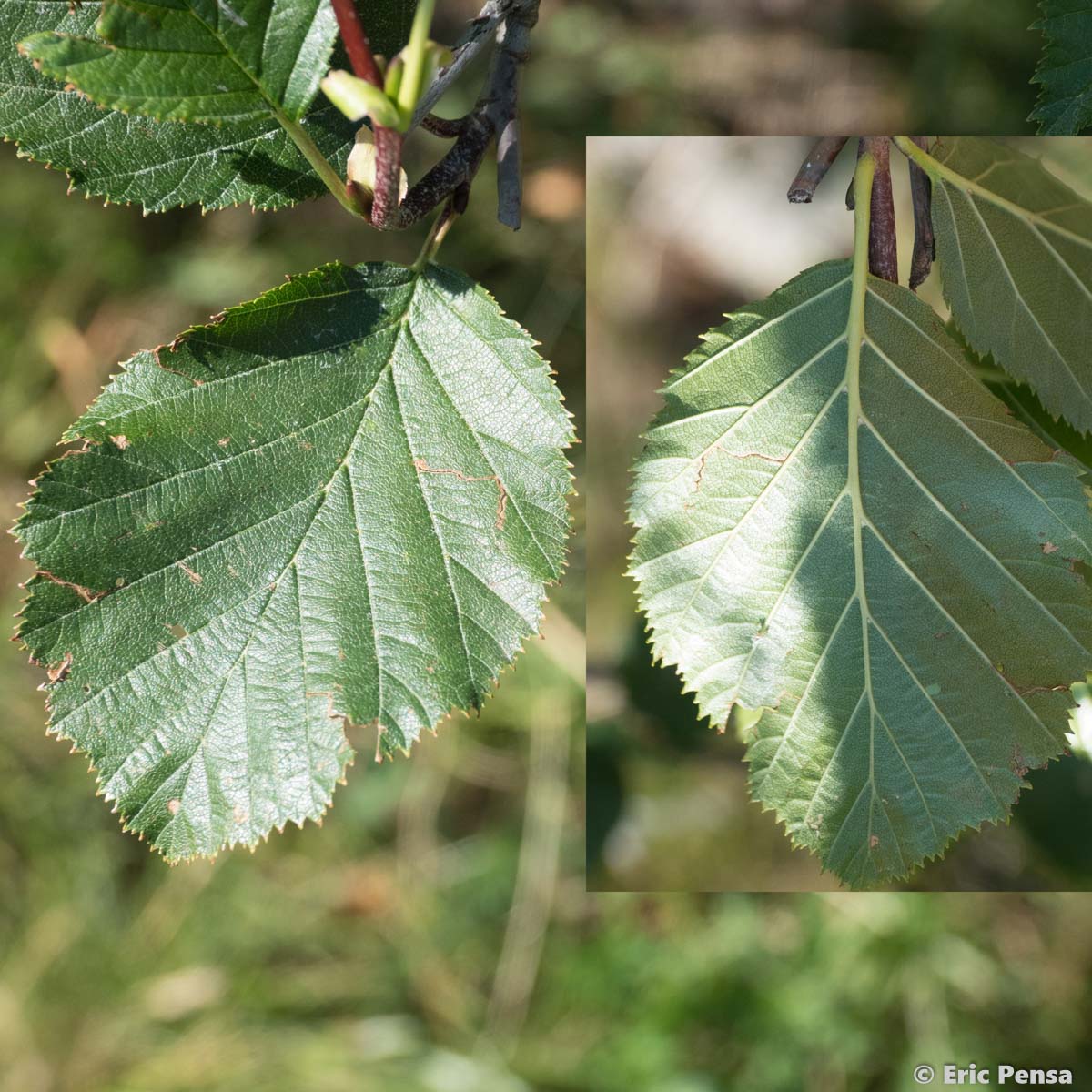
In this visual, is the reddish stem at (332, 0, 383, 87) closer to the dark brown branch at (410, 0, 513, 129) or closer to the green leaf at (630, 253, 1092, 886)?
the dark brown branch at (410, 0, 513, 129)

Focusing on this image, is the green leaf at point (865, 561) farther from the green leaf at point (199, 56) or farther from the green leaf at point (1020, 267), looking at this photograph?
the green leaf at point (199, 56)

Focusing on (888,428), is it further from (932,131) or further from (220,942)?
(220,942)

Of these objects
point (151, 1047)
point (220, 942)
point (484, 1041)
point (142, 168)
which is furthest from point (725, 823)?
point (142, 168)

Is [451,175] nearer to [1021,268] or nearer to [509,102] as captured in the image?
[509,102]

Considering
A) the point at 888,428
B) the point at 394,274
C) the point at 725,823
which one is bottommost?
the point at 725,823

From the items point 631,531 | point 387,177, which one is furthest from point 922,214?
point 631,531

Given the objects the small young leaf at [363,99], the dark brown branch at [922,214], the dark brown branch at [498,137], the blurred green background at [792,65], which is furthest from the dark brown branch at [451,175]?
the blurred green background at [792,65]
